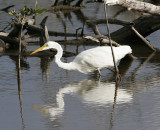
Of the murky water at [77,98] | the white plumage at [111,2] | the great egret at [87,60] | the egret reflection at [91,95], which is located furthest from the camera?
the great egret at [87,60]

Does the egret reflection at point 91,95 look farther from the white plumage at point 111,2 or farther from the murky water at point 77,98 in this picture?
the white plumage at point 111,2

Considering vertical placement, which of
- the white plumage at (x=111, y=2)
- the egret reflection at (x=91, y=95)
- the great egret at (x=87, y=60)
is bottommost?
the egret reflection at (x=91, y=95)

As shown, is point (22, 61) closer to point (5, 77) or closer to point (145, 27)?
point (5, 77)

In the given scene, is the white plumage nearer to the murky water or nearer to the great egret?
the great egret

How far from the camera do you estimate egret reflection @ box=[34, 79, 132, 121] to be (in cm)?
1116

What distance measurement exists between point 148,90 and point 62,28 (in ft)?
35.3

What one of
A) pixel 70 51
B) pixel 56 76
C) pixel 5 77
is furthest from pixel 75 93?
pixel 70 51

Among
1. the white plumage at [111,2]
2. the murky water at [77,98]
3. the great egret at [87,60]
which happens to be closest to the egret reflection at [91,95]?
the murky water at [77,98]

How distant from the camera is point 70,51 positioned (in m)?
18.0

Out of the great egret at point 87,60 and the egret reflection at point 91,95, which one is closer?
the egret reflection at point 91,95

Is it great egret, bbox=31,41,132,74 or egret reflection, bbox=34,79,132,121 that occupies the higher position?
great egret, bbox=31,41,132,74

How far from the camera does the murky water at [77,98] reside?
33.0ft

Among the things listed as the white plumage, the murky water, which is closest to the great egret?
the murky water

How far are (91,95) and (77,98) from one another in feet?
1.51
